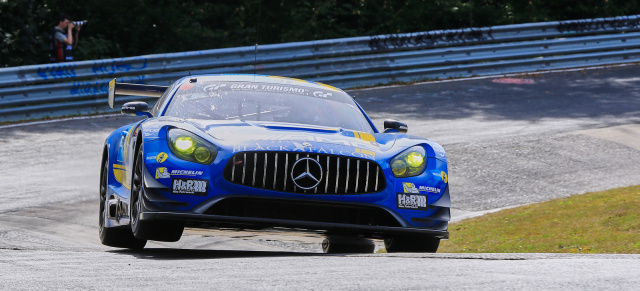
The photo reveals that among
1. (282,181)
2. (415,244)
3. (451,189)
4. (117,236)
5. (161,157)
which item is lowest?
(451,189)

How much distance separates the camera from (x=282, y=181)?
6.08 metres

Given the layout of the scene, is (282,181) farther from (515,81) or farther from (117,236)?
(515,81)

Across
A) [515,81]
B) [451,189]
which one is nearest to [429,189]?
[451,189]

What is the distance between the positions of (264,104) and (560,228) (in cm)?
321

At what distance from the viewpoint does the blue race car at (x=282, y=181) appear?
606 centimetres

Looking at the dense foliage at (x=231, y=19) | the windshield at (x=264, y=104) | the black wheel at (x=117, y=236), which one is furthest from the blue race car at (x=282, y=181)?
the dense foliage at (x=231, y=19)

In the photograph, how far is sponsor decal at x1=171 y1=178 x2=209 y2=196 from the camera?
19.9 ft

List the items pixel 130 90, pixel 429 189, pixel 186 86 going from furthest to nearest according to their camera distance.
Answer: pixel 130 90
pixel 186 86
pixel 429 189

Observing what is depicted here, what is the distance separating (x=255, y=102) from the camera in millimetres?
7383

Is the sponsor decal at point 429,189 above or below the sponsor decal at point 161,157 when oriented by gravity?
below

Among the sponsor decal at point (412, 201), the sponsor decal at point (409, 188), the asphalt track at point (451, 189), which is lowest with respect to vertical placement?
the asphalt track at point (451, 189)

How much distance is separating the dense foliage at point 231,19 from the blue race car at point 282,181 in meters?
14.0

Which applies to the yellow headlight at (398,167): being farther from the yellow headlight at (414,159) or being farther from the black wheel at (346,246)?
the black wheel at (346,246)

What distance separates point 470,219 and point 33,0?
521 inches
